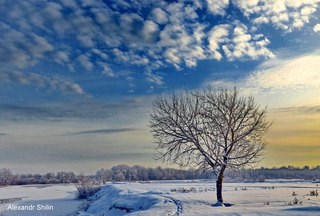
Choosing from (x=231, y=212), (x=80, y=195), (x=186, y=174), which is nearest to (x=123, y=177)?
(x=186, y=174)

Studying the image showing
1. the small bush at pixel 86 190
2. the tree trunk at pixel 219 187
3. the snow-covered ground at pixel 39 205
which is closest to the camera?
the tree trunk at pixel 219 187

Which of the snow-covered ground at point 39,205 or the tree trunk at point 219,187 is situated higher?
the tree trunk at point 219,187

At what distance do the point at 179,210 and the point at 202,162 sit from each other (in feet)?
19.7

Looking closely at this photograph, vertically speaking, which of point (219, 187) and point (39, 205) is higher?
point (219, 187)

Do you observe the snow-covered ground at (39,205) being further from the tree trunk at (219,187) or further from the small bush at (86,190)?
the tree trunk at (219,187)

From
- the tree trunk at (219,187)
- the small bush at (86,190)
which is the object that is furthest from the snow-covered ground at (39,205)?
the tree trunk at (219,187)

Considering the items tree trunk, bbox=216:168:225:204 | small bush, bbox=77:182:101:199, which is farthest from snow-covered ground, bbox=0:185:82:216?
tree trunk, bbox=216:168:225:204

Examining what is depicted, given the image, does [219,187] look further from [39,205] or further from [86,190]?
[86,190]

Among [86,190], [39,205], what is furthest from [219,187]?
[86,190]

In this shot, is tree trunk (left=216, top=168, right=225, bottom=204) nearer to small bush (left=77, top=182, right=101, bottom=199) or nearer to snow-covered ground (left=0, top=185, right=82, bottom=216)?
snow-covered ground (left=0, top=185, right=82, bottom=216)

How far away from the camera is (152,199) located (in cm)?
3312

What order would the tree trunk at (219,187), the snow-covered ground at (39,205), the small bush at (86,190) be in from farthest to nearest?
1. the small bush at (86,190)
2. the snow-covered ground at (39,205)
3. the tree trunk at (219,187)

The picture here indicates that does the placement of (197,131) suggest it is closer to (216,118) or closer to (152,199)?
(216,118)

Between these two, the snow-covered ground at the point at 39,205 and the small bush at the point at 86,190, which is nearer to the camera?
the snow-covered ground at the point at 39,205
